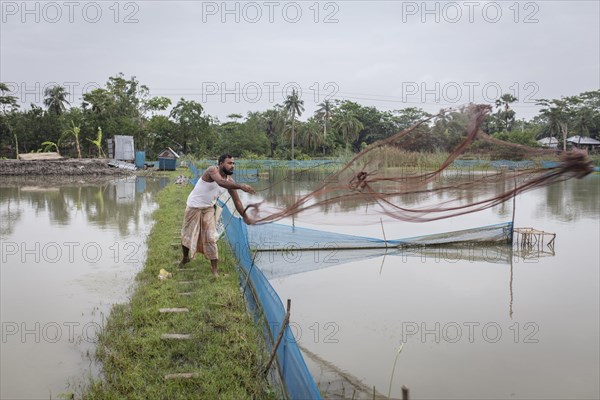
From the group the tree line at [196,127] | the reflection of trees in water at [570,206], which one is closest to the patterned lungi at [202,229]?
the reflection of trees in water at [570,206]

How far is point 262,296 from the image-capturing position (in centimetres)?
445

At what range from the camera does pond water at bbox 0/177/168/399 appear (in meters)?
3.92

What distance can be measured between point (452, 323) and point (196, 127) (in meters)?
33.3

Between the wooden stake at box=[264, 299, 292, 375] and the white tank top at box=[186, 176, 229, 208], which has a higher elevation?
the white tank top at box=[186, 176, 229, 208]

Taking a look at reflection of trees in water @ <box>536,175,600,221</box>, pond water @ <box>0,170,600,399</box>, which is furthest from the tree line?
pond water @ <box>0,170,600,399</box>

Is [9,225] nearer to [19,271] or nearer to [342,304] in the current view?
[19,271]

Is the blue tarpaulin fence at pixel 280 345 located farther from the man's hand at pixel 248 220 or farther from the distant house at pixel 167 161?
the distant house at pixel 167 161

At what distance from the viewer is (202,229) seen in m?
6.10

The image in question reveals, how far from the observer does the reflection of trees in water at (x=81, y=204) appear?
11.7m

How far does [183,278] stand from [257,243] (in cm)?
215

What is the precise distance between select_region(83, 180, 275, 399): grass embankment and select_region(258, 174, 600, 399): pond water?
A: 2.16ft

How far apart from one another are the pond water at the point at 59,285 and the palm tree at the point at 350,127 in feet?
117

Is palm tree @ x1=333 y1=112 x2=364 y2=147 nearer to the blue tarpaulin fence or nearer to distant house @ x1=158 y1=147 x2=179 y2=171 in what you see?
distant house @ x1=158 y1=147 x2=179 y2=171

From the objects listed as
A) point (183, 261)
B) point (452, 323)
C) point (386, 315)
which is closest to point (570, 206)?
point (452, 323)
